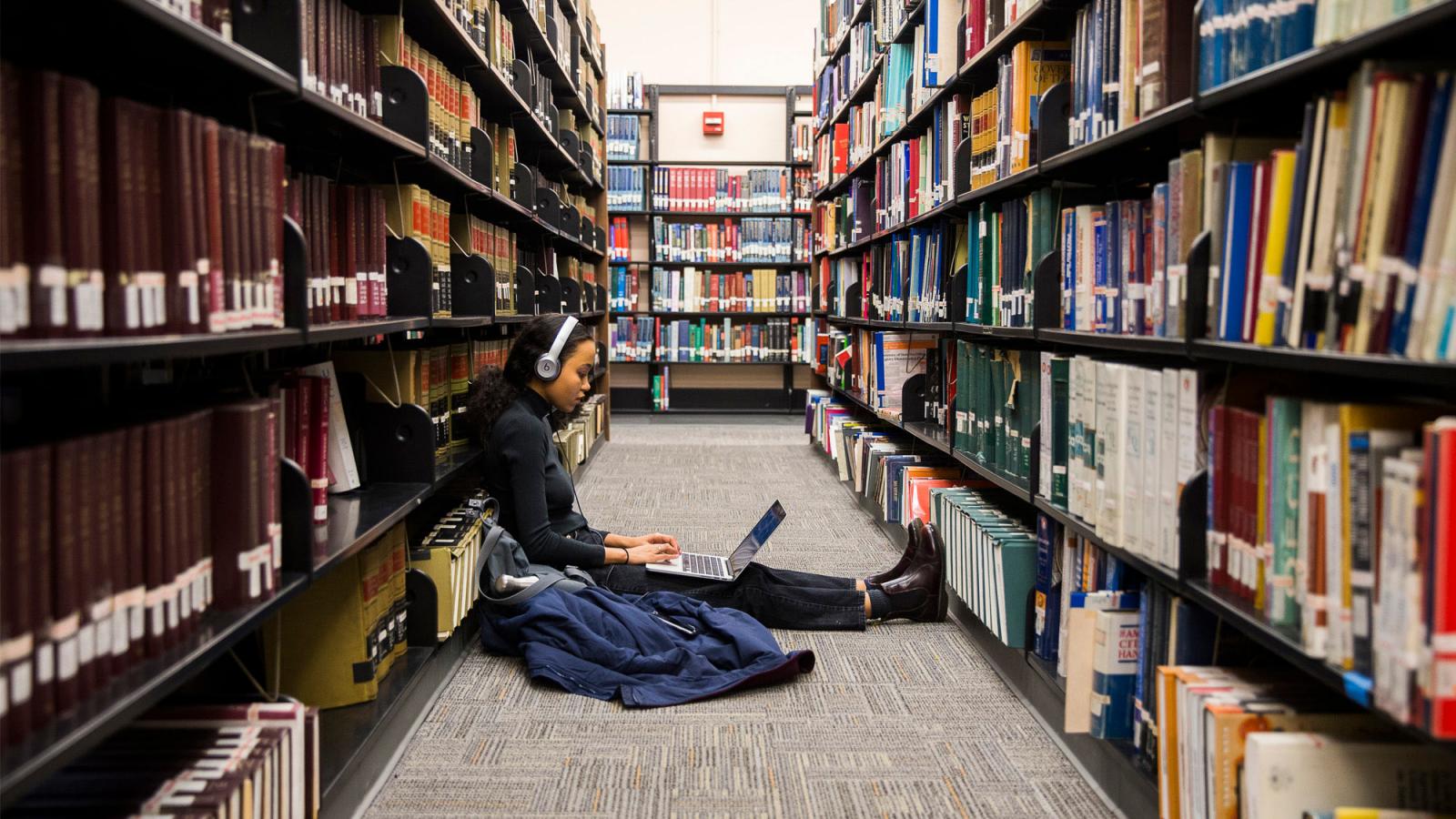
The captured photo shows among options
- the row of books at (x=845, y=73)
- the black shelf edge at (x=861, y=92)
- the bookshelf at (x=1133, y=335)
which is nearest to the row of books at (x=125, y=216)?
the bookshelf at (x=1133, y=335)

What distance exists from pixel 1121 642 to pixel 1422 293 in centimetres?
98

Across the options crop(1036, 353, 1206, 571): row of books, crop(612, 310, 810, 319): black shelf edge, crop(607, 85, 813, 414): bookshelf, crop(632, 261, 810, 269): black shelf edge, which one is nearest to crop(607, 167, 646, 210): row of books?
crop(607, 85, 813, 414): bookshelf

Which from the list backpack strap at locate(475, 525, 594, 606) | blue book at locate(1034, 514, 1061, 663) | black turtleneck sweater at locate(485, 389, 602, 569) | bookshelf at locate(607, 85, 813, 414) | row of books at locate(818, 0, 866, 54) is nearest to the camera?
blue book at locate(1034, 514, 1061, 663)

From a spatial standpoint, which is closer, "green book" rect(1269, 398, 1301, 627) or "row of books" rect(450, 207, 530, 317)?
"green book" rect(1269, 398, 1301, 627)

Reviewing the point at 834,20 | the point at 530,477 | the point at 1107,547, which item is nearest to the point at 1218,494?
the point at 1107,547

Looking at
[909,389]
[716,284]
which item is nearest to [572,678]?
[909,389]

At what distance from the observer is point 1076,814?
1.97m

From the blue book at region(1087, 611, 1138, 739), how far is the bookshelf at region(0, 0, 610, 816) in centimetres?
136

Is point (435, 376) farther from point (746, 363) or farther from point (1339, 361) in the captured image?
point (746, 363)

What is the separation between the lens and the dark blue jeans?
117 inches

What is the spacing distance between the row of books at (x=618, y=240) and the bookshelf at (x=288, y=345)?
15.2 ft

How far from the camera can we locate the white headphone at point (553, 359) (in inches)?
115

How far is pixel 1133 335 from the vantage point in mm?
2004

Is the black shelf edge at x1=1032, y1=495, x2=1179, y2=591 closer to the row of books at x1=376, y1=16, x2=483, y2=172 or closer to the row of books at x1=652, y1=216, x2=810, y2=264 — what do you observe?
the row of books at x1=376, y1=16, x2=483, y2=172
